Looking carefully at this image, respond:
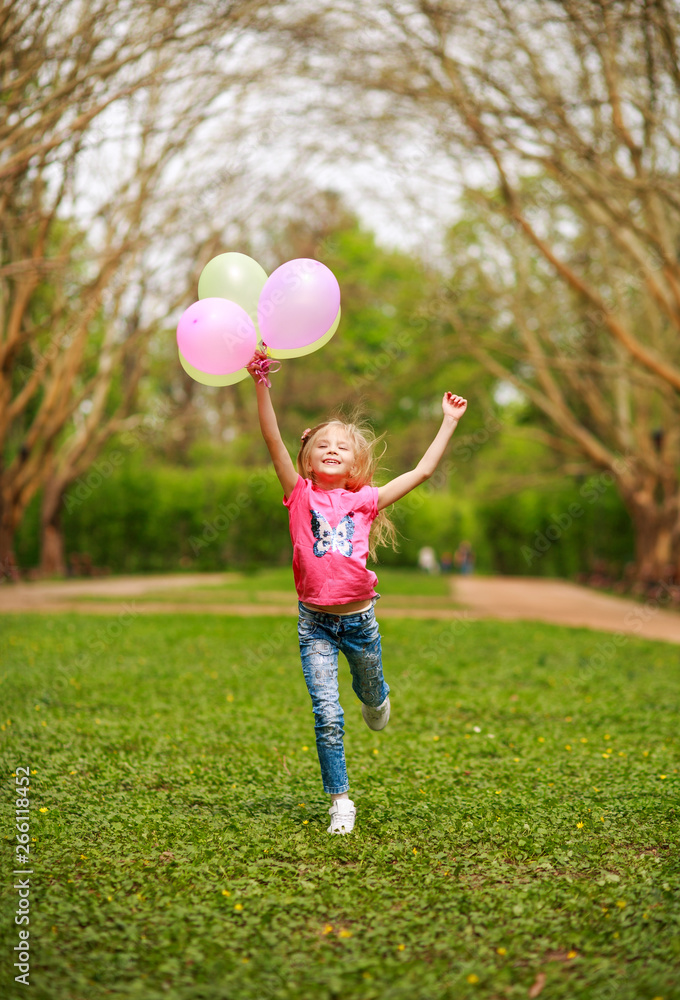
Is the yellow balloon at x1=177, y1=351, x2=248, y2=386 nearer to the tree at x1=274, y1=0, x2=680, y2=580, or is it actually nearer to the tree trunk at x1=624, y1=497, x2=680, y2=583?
the tree at x1=274, y1=0, x2=680, y2=580

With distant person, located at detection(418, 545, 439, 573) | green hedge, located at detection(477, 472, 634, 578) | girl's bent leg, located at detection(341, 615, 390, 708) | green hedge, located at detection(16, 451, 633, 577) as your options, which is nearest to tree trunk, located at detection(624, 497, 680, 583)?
green hedge, located at detection(477, 472, 634, 578)

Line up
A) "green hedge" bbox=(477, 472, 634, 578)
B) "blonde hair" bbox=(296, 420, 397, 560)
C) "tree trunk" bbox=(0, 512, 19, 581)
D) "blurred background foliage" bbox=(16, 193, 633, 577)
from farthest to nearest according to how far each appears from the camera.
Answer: "green hedge" bbox=(477, 472, 634, 578) < "blurred background foliage" bbox=(16, 193, 633, 577) < "tree trunk" bbox=(0, 512, 19, 581) < "blonde hair" bbox=(296, 420, 397, 560)

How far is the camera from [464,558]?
30859 millimetres

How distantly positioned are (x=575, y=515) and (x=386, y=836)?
958 inches

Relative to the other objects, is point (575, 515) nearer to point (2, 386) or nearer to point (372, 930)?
point (2, 386)

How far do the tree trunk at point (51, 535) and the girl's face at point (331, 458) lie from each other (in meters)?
18.3

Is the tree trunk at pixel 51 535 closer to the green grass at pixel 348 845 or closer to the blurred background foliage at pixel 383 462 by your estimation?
the blurred background foliage at pixel 383 462

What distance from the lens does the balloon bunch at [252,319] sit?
12.1 feet

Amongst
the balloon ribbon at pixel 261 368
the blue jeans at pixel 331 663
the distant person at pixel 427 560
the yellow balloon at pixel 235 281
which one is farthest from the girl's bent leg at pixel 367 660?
the distant person at pixel 427 560

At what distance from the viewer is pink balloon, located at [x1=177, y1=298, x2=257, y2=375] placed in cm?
369

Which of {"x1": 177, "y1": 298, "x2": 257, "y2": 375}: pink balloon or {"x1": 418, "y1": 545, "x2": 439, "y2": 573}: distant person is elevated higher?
{"x1": 177, "y1": 298, "x2": 257, "y2": 375}: pink balloon

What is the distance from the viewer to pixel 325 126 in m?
14.7

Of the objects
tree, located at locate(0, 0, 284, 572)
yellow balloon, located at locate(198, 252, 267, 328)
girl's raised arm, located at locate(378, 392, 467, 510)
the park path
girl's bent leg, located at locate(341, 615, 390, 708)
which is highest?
tree, located at locate(0, 0, 284, 572)

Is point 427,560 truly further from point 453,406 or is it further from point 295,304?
point 295,304
